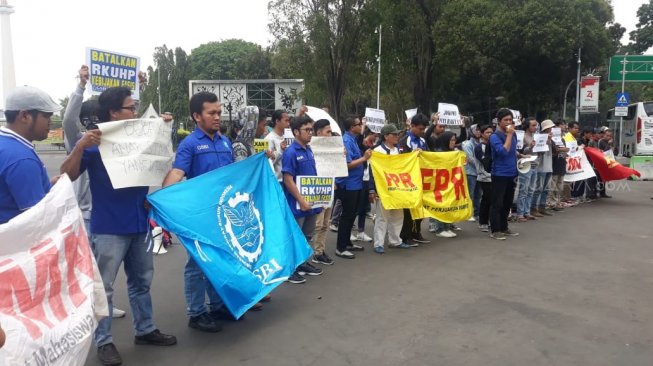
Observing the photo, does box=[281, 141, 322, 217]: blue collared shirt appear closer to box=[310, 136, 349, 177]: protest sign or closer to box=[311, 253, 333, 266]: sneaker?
box=[310, 136, 349, 177]: protest sign

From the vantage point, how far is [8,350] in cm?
234

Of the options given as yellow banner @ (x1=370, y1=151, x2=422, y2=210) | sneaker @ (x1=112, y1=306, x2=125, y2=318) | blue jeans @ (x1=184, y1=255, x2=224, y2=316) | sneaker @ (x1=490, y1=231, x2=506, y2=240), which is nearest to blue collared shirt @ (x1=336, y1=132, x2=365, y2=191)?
yellow banner @ (x1=370, y1=151, x2=422, y2=210)

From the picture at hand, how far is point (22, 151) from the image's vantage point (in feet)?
9.82

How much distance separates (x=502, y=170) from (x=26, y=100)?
6.48m

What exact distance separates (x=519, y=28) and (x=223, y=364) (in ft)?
89.1

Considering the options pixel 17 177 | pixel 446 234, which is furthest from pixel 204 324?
pixel 446 234

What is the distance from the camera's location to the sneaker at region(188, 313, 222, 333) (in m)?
4.43

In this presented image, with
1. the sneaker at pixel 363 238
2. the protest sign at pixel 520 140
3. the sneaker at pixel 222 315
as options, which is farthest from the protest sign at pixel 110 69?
the protest sign at pixel 520 140

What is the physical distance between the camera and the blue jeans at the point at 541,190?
988 cm

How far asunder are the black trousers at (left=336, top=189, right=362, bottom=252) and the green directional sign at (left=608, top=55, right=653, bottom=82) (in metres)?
15.7

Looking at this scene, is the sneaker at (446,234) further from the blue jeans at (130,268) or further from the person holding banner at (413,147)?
the blue jeans at (130,268)

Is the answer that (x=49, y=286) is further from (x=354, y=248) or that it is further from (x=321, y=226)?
(x=354, y=248)

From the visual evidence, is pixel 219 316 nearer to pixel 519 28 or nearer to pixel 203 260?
pixel 203 260

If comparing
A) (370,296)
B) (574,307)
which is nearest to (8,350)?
(370,296)
